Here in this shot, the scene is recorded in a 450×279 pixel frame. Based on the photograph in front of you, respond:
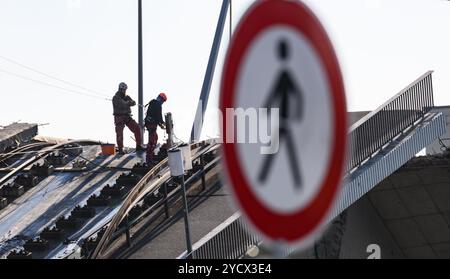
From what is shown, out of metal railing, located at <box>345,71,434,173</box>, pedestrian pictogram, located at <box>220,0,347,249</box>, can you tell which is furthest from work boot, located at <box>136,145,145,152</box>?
pedestrian pictogram, located at <box>220,0,347,249</box>

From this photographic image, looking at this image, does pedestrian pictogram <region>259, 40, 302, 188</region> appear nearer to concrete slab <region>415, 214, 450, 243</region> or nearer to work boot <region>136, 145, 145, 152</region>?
work boot <region>136, 145, 145, 152</region>

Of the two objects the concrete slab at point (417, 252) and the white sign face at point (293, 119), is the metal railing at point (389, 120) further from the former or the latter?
the white sign face at point (293, 119)

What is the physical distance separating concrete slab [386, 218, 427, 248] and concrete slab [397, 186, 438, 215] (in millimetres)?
388

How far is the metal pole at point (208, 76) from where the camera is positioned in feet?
93.2

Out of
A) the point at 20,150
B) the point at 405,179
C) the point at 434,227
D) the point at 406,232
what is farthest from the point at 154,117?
the point at 434,227

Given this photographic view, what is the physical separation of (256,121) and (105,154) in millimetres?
23800

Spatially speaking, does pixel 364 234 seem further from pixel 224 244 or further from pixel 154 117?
pixel 224 244

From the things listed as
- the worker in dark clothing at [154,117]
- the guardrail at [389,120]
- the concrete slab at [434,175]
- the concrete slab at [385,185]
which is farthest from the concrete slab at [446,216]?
the worker in dark clothing at [154,117]

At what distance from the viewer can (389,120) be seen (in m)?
20.5

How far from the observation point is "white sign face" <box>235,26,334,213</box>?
1.94 meters

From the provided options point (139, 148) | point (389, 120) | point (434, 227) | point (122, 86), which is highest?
point (122, 86)

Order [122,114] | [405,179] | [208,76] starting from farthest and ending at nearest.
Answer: [208,76], [405,179], [122,114]

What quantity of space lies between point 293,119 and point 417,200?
987 inches
